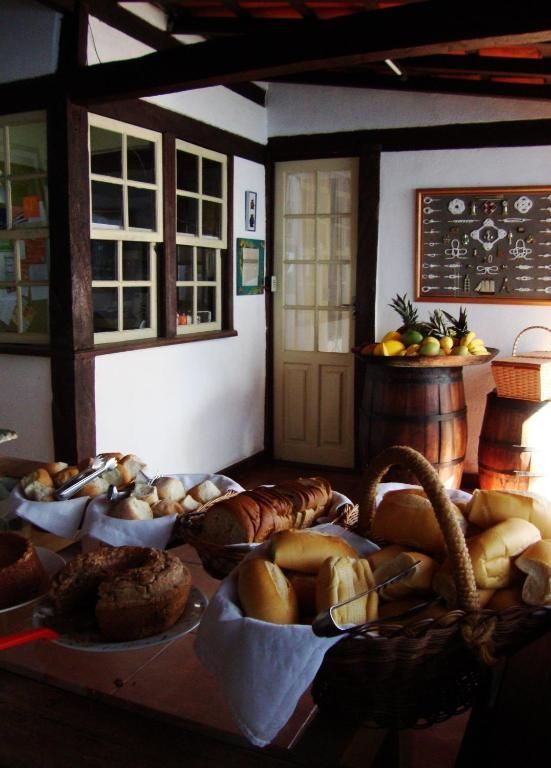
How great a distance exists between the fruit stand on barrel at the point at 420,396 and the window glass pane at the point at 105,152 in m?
1.67

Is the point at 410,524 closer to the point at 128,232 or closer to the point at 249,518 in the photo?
the point at 249,518

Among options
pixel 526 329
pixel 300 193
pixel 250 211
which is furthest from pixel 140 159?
pixel 526 329

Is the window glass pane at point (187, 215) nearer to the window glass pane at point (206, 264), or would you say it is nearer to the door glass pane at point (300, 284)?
the window glass pane at point (206, 264)

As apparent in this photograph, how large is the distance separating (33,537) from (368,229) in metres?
3.92

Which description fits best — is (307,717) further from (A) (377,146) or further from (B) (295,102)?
(B) (295,102)

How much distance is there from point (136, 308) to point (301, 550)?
10.6ft

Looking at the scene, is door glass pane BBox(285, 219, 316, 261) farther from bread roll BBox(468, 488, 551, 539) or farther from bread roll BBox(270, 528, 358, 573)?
bread roll BBox(270, 528, 358, 573)

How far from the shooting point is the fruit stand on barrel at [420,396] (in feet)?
12.6

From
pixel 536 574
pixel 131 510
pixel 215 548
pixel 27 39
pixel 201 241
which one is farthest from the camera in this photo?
pixel 201 241

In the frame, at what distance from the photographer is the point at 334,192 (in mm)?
5273

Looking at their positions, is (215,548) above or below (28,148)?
below

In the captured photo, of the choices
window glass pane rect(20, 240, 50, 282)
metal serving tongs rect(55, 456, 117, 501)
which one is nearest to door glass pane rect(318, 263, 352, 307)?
window glass pane rect(20, 240, 50, 282)

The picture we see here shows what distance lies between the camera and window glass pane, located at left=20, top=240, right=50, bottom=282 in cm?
370

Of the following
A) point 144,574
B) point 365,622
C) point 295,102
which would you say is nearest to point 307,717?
point 365,622
